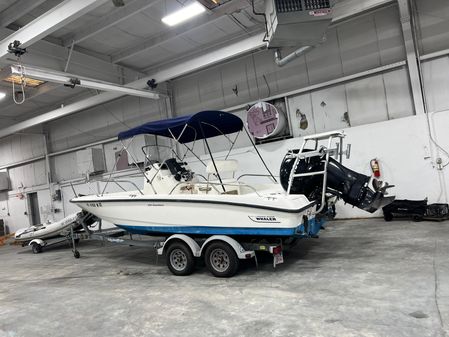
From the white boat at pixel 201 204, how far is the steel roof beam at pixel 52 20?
6.07 ft

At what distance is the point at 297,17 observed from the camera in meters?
3.96

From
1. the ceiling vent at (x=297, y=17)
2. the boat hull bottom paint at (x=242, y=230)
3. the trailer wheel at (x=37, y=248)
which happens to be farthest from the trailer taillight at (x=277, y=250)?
the trailer wheel at (x=37, y=248)

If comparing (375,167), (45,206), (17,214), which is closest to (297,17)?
(375,167)

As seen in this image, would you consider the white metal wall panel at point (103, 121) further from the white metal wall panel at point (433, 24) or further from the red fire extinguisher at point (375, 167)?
the white metal wall panel at point (433, 24)

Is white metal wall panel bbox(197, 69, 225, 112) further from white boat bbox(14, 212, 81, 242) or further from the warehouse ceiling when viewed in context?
white boat bbox(14, 212, 81, 242)

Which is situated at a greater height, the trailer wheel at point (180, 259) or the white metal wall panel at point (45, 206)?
the white metal wall panel at point (45, 206)

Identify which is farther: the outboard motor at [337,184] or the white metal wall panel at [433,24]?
the white metal wall panel at [433,24]

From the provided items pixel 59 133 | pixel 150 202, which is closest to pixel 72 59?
pixel 150 202

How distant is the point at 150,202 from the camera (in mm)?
4199

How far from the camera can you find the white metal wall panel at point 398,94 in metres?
6.33

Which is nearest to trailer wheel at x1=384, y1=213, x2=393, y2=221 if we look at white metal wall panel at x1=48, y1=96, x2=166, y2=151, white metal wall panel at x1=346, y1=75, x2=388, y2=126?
white metal wall panel at x1=346, y1=75, x2=388, y2=126

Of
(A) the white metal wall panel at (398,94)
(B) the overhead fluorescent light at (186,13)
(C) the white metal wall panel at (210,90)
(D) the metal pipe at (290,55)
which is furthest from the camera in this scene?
(C) the white metal wall panel at (210,90)

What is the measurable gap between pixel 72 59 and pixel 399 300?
7.40m

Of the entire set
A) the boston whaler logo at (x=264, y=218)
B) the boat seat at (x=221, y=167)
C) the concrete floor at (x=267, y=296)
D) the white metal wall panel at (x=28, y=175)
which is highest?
the white metal wall panel at (x=28, y=175)
